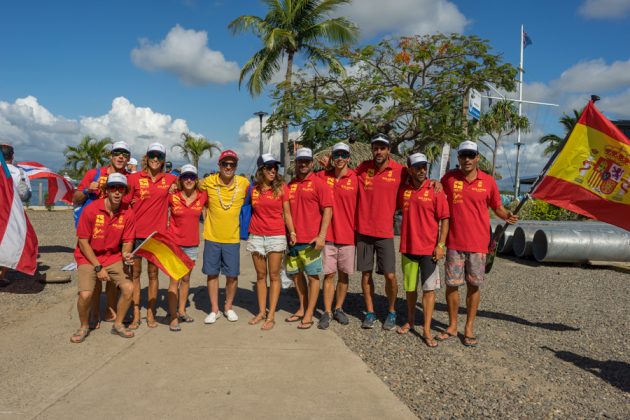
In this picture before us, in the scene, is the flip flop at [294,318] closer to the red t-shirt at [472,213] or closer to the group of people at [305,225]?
the group of people at [305,225]

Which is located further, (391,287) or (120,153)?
(391,287)

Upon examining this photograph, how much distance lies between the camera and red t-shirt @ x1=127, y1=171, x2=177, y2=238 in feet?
16.4

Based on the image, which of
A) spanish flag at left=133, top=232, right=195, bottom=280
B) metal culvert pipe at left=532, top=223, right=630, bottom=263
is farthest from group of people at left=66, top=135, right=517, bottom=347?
metal culvert pipe at left=532, top=223, right=630, bottom=263

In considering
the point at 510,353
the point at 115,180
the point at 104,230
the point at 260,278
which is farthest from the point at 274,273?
the point at 510,353

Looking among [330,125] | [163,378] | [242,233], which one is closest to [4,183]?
[242,233]

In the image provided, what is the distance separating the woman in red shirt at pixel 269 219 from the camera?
5152mm

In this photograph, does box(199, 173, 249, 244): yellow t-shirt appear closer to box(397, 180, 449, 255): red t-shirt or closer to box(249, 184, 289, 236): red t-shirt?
box(249, 184, 289, 236): red t-shirt

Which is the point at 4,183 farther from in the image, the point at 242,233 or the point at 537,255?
the point at 537,255

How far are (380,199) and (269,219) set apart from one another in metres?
1.26

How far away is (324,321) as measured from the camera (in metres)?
5.31

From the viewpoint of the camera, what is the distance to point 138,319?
203 inches

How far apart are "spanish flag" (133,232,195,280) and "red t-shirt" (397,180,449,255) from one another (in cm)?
243

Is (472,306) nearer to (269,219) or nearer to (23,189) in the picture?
(269,219)

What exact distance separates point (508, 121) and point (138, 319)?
3949 centimetres
